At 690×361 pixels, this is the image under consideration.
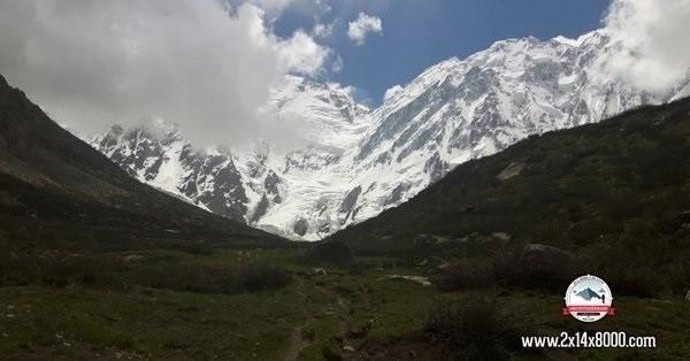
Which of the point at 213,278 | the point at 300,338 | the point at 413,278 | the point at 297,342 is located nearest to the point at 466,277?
the point at 300,338

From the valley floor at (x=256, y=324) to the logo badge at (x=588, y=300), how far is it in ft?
1.99

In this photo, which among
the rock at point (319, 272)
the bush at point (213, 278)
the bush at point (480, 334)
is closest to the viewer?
the bush at point (480, 334)

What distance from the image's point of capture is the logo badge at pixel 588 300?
33500 mm

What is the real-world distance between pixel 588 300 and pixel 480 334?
26.0 ft

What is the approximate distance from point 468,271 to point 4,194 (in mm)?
137273

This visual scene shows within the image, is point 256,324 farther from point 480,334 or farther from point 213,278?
point 213,278

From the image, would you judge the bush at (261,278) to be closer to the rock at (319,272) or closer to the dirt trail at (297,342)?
the rock at (319,272)

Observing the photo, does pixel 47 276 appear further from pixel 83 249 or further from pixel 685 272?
pixel 83 249

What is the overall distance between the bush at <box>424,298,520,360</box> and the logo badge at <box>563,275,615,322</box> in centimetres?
543

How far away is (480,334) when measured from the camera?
1147 inches

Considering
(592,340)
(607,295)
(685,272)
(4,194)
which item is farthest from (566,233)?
(4,194)

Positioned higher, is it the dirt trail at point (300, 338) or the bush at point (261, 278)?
the bush at point (261, 278)

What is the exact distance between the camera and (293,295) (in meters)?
58.1

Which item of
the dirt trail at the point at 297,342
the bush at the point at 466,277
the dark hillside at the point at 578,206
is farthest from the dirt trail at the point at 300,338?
the dark hillside at the point at 578,206
